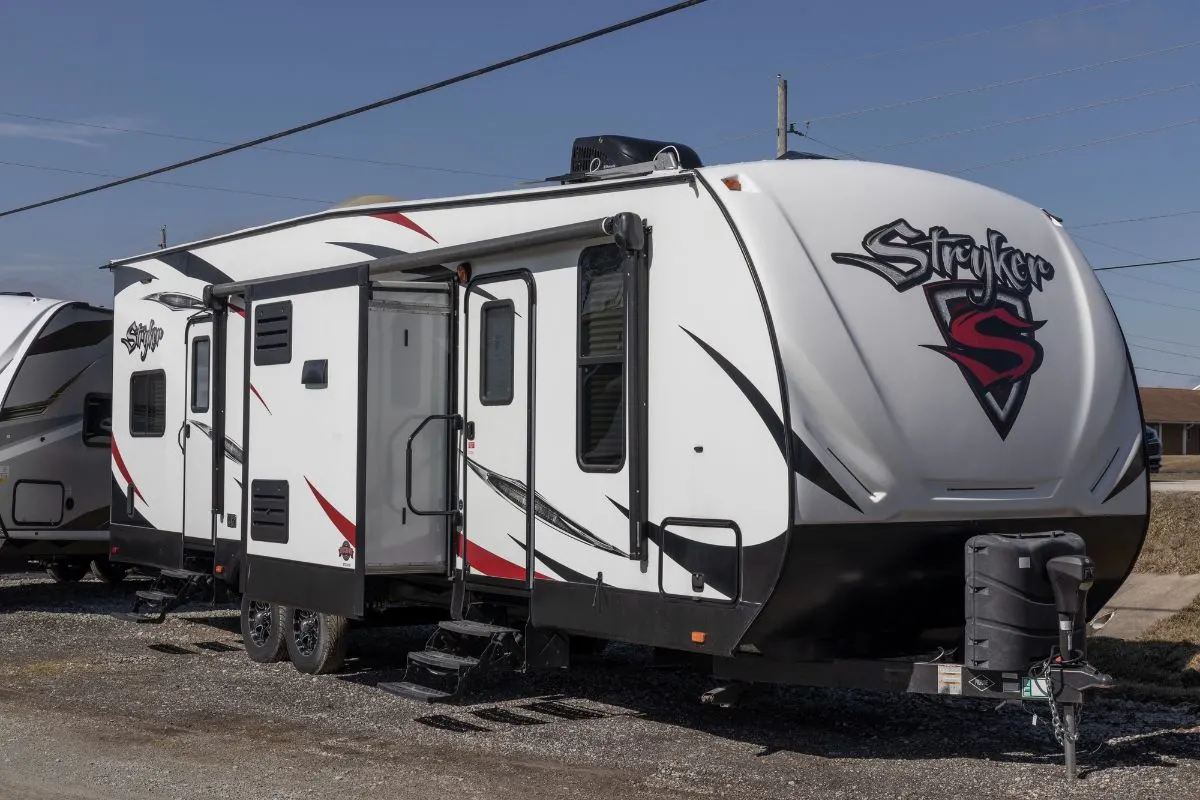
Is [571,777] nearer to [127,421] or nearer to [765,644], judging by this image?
[765,644]

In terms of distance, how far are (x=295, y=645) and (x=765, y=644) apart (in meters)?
4.62

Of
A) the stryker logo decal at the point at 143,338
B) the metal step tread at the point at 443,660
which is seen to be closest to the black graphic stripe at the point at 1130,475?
the metal step tread at the point at 443,660

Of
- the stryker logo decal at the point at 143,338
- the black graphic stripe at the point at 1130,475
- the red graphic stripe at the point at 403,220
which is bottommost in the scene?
the black graphic stripe at the point at 1130,475

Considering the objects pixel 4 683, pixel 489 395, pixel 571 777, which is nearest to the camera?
pixel 571 777

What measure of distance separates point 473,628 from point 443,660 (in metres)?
0.26

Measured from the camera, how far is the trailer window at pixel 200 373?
11484mm

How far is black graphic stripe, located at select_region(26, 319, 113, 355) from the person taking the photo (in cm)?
1446

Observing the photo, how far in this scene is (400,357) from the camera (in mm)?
9070

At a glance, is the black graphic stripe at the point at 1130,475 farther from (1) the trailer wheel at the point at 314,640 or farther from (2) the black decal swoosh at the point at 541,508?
(1) the trailer wheel at the point at 314,640

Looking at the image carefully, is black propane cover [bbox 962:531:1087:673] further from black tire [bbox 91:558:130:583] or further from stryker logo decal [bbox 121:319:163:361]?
black tire [bbox 91:558:130:583]

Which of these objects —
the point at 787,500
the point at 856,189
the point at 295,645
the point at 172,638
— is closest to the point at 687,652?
the point at 787,500

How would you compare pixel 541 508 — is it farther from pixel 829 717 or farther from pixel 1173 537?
pixel 1173 537

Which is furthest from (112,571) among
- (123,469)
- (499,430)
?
(499,430)

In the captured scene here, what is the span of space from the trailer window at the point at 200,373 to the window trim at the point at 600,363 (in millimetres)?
4627
